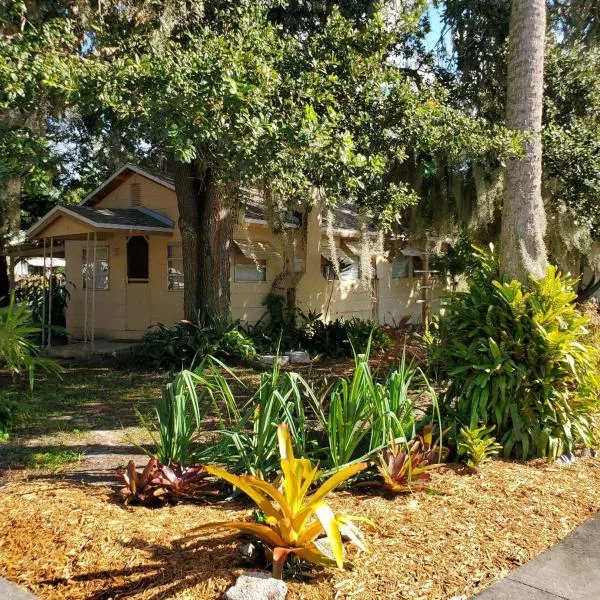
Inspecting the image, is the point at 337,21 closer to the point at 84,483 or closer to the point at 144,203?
the point at 84,483

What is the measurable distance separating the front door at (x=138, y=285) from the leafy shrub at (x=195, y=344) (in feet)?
9.67

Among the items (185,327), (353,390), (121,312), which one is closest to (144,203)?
(121,312)

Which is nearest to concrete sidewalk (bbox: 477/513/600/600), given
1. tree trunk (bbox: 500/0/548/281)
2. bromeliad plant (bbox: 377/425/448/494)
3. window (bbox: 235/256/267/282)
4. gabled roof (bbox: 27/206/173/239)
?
bromeliad plant (bbox: 377/425/448/494)

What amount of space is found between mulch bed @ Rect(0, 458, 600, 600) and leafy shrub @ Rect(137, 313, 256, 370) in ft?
19.5

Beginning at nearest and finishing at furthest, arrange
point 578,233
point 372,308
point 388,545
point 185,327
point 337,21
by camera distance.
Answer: point 388,545 < point 337,21 < point 578,233 < point 185,327 < point 372,308

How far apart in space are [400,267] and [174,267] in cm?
712

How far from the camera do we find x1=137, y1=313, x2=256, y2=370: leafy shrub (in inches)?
418

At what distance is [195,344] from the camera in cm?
1065

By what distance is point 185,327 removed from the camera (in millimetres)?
11133

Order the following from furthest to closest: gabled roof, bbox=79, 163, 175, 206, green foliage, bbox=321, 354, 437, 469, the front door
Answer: the front door < gabled roof, bbox=79, 163, 175, 206 < green foliage, bbox=321, 354, 437, 469

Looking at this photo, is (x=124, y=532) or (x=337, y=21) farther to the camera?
(x=337, y=21)

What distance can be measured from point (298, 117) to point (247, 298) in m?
7.85

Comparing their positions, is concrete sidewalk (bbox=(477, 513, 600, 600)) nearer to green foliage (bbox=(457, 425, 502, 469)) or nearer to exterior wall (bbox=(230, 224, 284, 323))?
green foliage (bbox=(457, 425, 502, 469))

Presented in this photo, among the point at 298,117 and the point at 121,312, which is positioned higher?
the point at 298,117
